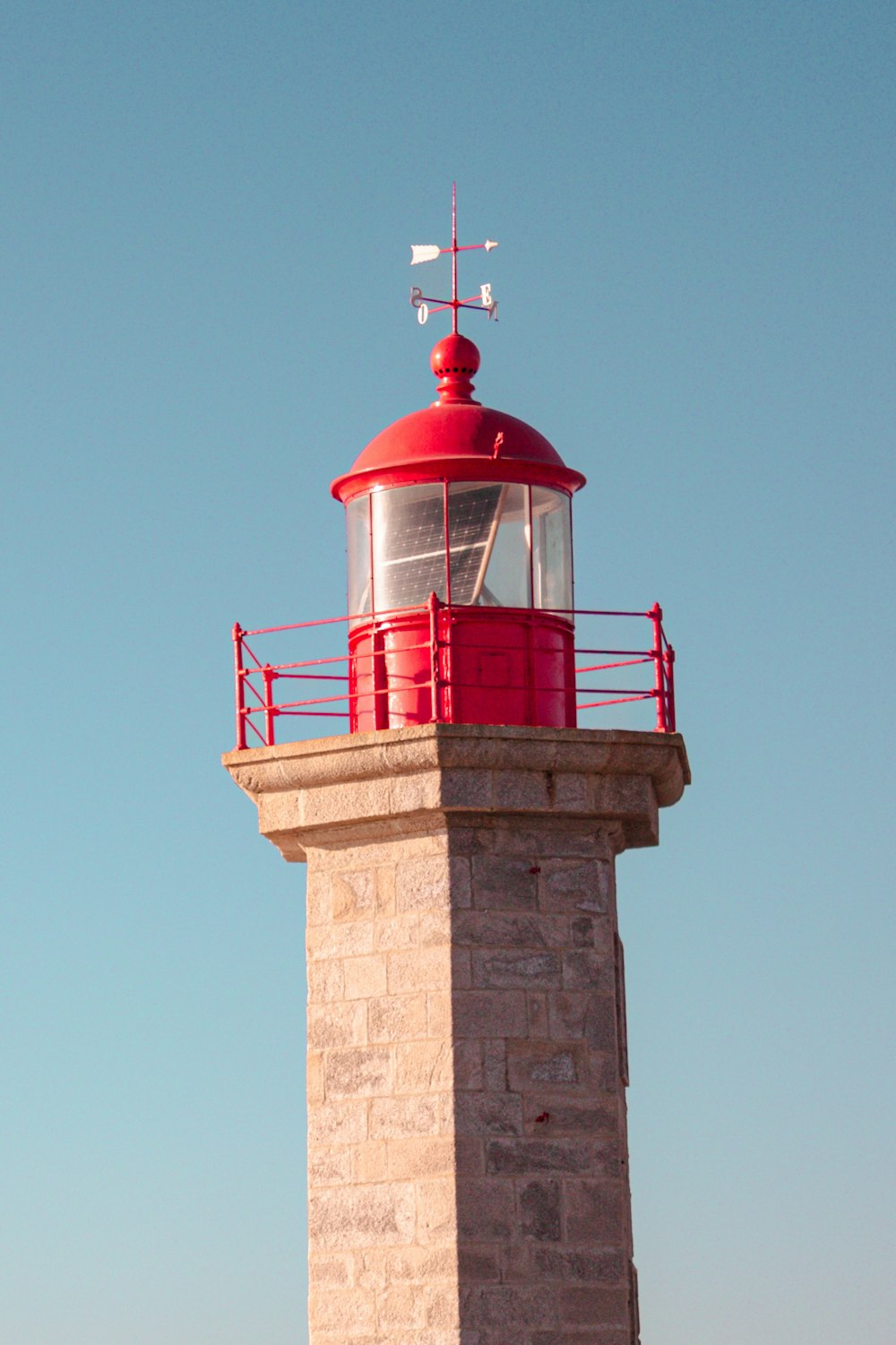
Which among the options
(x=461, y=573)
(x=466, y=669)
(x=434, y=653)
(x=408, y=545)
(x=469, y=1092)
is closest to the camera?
(x=469, y=1092)

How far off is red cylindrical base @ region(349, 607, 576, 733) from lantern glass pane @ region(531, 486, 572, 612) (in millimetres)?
166

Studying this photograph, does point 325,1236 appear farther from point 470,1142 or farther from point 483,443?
point 483,443

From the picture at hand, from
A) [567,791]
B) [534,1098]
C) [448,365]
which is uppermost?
[448,365]

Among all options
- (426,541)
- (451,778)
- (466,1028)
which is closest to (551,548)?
(426,541)

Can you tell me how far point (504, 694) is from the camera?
1177cm

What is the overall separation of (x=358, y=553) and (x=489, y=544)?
0.70 metres

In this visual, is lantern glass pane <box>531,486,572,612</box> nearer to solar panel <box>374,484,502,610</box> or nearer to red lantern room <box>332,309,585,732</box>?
red lantern room <box>332,309,585,732</box>

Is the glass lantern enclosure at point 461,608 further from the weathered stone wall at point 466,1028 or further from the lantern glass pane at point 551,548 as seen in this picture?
the weathered stone wall at point 466,1028

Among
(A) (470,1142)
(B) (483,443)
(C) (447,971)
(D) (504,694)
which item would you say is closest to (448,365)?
(B) (483,443)

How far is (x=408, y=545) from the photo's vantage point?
12.0 metres

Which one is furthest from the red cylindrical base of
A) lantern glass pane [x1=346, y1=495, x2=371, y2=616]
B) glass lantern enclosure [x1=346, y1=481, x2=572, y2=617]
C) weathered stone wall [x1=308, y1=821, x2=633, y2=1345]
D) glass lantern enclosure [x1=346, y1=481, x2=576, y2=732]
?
weathered stone wall [x1=308, y1=821, x2=633, y2=1345]

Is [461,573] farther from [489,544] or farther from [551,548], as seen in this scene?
[551,548]

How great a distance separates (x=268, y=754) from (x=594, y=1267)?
9.29ft

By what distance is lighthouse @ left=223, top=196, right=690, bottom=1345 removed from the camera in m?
11.2
